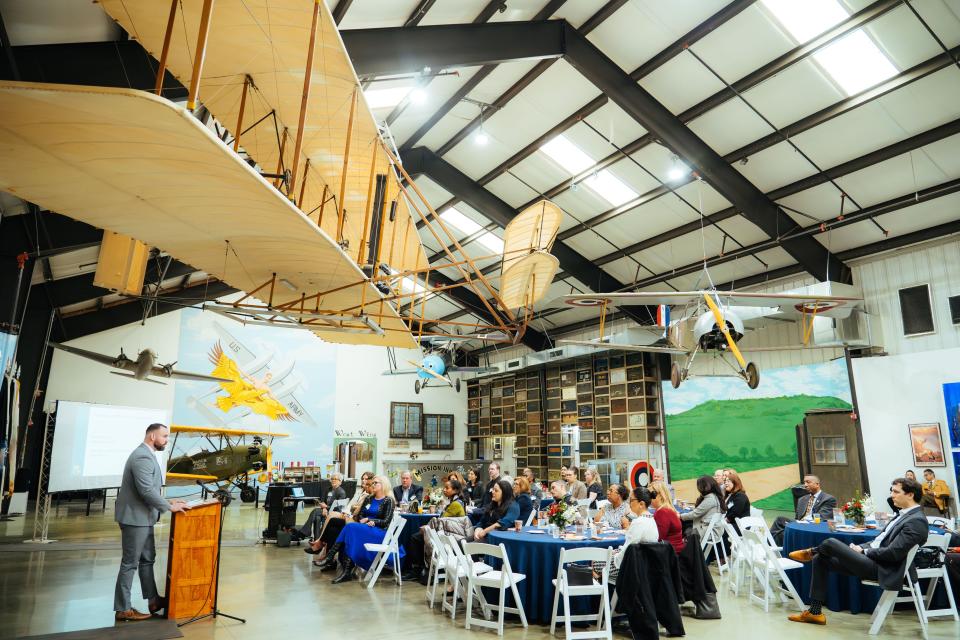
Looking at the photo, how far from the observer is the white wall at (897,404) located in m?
9.33

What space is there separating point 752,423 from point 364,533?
984 centimetres

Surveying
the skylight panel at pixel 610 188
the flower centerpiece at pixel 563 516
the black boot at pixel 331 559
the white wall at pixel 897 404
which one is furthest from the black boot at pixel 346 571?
the white wall at pixel 897 404

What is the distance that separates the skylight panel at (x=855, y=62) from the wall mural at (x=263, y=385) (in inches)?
586

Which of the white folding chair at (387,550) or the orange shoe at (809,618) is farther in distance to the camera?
the white folding chair at (387,550)

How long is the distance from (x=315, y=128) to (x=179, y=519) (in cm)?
406

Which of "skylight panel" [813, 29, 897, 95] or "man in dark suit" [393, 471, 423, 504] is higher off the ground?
"skylight panel" [813, 29, 897, 95]

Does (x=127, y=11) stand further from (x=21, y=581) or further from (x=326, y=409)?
(x=326, y=409)

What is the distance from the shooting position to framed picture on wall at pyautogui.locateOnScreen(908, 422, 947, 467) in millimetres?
9281

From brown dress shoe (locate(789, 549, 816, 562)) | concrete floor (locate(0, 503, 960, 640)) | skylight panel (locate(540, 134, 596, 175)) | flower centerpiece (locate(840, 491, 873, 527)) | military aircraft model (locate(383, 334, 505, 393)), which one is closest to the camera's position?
concrete floor (locate(0, 503, 960, 640))

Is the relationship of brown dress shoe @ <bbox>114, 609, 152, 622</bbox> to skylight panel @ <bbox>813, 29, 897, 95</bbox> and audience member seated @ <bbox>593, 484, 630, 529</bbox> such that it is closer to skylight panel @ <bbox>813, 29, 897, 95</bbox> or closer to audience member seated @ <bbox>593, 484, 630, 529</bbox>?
audience member seated @ <bbox>593, 484, 630, 529</bbox>

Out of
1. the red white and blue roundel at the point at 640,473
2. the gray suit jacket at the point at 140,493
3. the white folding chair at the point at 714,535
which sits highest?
the gray suit jacket at the point at 140,493

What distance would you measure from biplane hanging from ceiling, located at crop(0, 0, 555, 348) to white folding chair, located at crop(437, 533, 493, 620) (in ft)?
9.31

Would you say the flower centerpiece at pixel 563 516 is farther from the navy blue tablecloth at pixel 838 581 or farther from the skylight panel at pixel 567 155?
the skylight panel at pixel 567 155

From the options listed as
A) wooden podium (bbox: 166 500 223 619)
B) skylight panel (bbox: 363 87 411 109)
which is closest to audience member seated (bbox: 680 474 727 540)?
wooden podium (bbox: 166 500 223 619)
